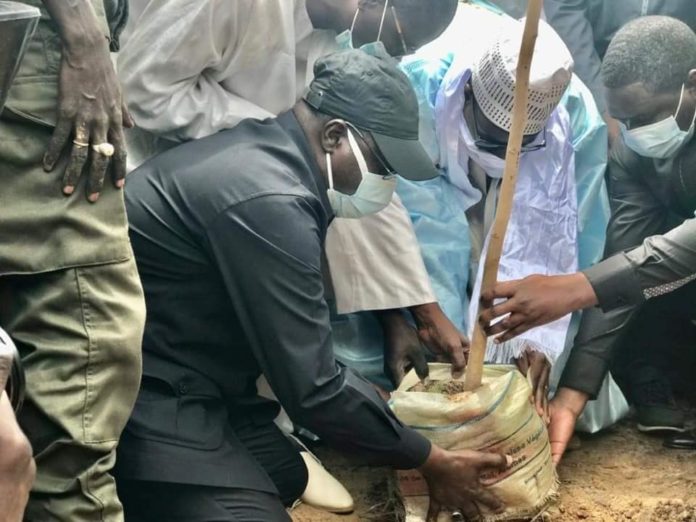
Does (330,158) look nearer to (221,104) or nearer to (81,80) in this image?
(221,104)

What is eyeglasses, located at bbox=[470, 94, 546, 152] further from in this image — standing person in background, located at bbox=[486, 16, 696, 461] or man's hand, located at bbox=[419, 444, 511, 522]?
man's hand, located at bbox=[419, 444, 511, 522]

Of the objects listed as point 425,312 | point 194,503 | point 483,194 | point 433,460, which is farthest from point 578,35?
point 194,503

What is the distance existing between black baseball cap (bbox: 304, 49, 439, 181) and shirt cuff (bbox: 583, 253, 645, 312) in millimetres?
613

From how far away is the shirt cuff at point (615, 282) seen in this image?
2814 mm

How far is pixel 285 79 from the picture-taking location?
2.59m

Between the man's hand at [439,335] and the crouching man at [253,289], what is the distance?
487 mm

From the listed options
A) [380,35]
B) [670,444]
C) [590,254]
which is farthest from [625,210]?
[380,35]

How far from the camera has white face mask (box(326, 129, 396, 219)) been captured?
2.37 meters

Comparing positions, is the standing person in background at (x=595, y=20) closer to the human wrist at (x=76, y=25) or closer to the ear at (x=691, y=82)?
the ear at (x=691, y=82)

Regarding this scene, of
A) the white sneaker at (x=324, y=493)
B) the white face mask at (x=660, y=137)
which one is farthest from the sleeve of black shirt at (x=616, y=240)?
the white sneaker at (x=324, y=493)

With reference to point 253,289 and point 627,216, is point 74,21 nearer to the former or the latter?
point 253,289

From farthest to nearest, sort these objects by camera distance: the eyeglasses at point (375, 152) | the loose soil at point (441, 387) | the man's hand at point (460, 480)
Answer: the loose soil at point (441, 387) < the man's hand at point (460, 480) < the eyeglasses at point (375, 152)

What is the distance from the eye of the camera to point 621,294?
2826 millimetres

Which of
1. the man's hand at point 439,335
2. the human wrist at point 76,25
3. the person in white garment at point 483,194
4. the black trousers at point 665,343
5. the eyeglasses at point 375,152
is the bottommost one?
the black trousers at point 665,343
